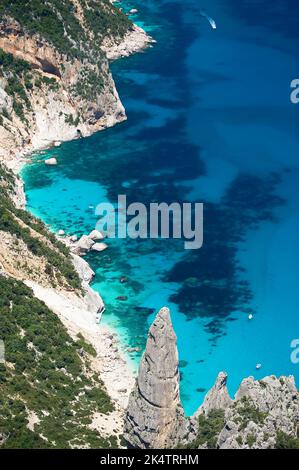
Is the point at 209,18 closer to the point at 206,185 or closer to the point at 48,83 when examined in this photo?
the point at 48,83

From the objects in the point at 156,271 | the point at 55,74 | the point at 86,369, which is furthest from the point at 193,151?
the point at 86,369

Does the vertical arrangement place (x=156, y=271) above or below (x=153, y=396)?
above

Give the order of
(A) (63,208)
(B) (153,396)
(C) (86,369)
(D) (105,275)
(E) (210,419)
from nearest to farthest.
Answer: (E) (210,419)
(B) (153,396)
(C) (86,369)
(D) (105,275)
(A) (63,208)

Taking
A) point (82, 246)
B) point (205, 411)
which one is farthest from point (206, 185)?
point (205, 411)

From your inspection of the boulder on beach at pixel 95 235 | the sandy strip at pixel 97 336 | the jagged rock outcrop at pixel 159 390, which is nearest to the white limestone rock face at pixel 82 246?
the boulder on beach at pixel 95 235

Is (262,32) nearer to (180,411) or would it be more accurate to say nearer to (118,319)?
(118,319)

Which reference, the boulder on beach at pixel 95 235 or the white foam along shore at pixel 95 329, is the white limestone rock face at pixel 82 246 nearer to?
the boulder on beach at pixel 95 235
